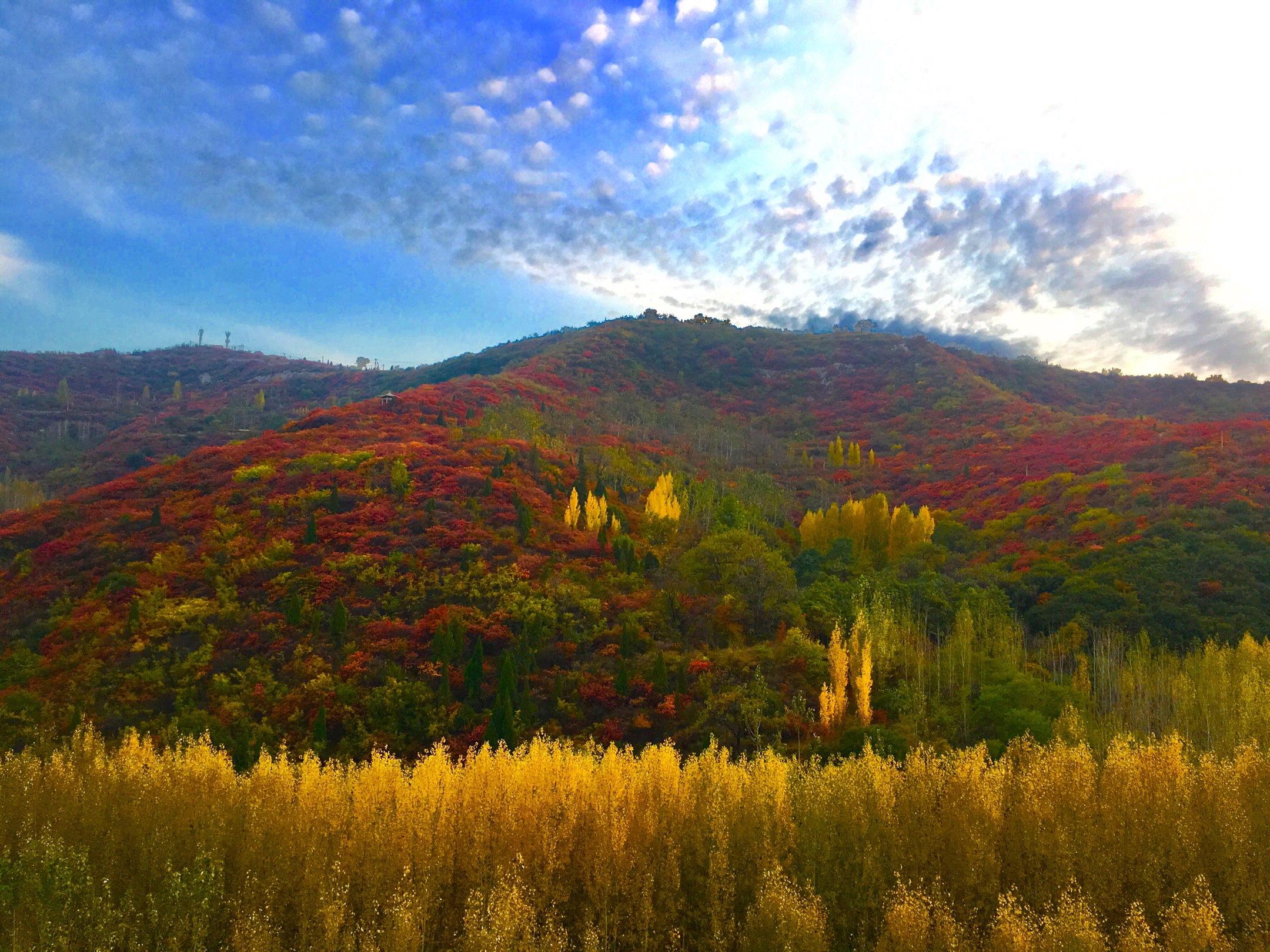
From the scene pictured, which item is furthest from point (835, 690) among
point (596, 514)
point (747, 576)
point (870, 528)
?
point (870, 528)

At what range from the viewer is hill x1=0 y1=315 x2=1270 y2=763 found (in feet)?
120

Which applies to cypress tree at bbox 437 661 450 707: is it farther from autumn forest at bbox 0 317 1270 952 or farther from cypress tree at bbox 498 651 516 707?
cypress tree at bbox 498 651 516 707

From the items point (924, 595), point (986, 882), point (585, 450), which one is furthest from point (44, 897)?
point (585, 450)

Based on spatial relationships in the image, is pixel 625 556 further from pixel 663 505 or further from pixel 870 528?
pixel 870 528

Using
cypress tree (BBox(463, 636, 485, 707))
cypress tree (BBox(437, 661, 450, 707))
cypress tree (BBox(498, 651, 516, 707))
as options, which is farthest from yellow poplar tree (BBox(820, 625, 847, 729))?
cypress tree (BBox(437, 661, 450, 707))

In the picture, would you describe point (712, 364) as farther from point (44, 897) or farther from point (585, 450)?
point (44, 897)

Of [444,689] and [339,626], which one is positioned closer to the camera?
[444,689]

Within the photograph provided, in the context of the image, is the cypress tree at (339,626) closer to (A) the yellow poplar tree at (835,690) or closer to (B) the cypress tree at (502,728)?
(B) the cypress tree at (502,728)

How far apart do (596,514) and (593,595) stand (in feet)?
46.3

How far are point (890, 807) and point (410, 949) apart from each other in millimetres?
14791

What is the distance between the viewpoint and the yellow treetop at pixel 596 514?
203 ft

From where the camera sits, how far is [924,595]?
52.3 meters

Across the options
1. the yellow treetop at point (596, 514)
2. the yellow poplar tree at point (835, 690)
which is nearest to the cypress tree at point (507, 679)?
the yellow poplar tree at point (835, 690)

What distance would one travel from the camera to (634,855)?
69.2 ft
